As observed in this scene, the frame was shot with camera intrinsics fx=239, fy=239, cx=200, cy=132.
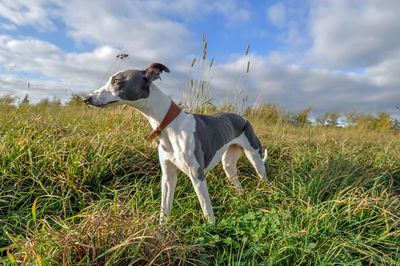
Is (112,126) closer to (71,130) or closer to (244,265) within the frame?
(71,130)

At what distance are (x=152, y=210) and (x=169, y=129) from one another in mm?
946

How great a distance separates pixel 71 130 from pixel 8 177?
1.32 metres

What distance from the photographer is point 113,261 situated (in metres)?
1.57

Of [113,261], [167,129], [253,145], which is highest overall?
[167,129]

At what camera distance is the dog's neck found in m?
2.22

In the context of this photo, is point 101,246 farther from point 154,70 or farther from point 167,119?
point 154,70

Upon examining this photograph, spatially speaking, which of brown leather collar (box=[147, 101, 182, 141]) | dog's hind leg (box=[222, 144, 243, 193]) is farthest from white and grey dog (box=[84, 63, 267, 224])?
dog's hind leg (box=[222, 144, 243, 193])

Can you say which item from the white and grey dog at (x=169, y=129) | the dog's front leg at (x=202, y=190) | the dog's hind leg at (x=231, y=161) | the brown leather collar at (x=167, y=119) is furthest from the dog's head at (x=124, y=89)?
the dog's hind leg at (x=231, y=161)

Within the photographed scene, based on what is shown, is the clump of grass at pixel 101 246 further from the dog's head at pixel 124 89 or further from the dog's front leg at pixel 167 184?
the dog's head at pixel 124 89

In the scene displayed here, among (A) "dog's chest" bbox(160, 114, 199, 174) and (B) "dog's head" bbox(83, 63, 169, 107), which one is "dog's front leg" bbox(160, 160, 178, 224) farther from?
(B) "dog's head" bbox(83, 63, 169, 107)

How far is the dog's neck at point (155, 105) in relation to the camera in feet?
7.28

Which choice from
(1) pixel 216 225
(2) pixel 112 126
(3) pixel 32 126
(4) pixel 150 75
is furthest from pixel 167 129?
(3) pixel 32 126

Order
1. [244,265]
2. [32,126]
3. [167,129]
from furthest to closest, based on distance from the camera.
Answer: [32,126]
[167,129]
[244,265]

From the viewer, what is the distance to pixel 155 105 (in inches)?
88.6
